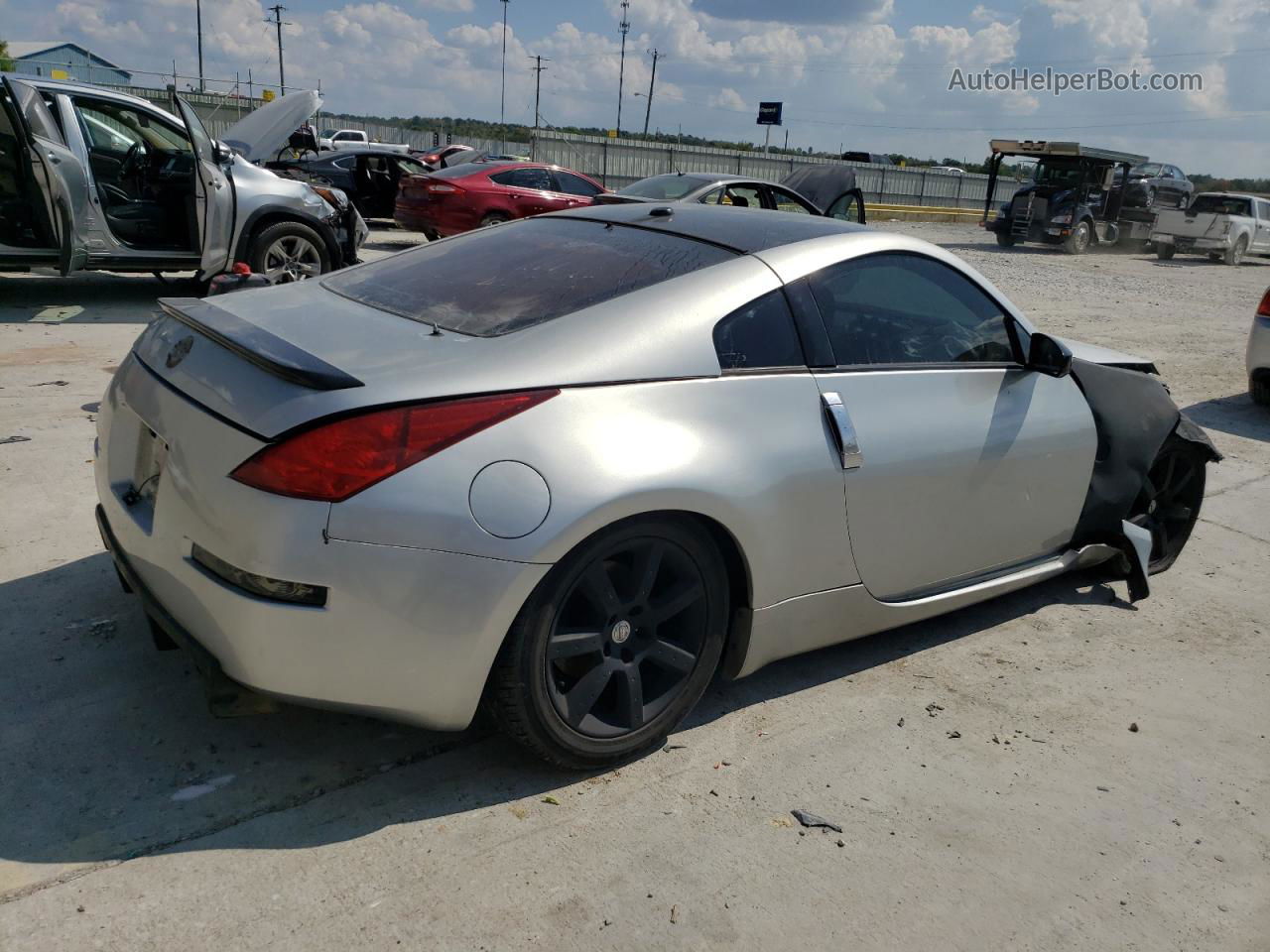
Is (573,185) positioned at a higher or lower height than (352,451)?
higher

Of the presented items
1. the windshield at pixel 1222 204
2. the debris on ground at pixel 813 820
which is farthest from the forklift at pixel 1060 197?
the debris on ground at pixel 813 820

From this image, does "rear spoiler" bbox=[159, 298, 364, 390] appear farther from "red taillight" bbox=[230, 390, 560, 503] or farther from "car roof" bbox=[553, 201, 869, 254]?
"car roof" bbox=[553, 201, 869, 254]

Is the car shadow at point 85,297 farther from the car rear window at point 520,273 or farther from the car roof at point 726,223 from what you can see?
the car roof at point 726,223

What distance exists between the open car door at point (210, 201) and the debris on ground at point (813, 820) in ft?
27.3

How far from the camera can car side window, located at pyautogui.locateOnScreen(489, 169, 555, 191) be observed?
51.8ft

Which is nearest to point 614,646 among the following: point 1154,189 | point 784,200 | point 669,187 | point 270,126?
point 270,126

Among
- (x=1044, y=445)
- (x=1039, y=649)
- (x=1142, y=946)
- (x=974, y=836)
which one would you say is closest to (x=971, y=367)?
(x=1044, y=445)

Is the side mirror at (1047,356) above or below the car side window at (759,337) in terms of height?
below

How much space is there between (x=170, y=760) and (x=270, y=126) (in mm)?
8779

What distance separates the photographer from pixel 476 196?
15328 millimetres

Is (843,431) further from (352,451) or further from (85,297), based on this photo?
(85,297)

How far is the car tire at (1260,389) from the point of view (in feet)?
29.1

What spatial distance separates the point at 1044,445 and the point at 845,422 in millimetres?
1126

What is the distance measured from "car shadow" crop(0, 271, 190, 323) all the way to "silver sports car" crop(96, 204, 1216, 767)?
6.63 m
